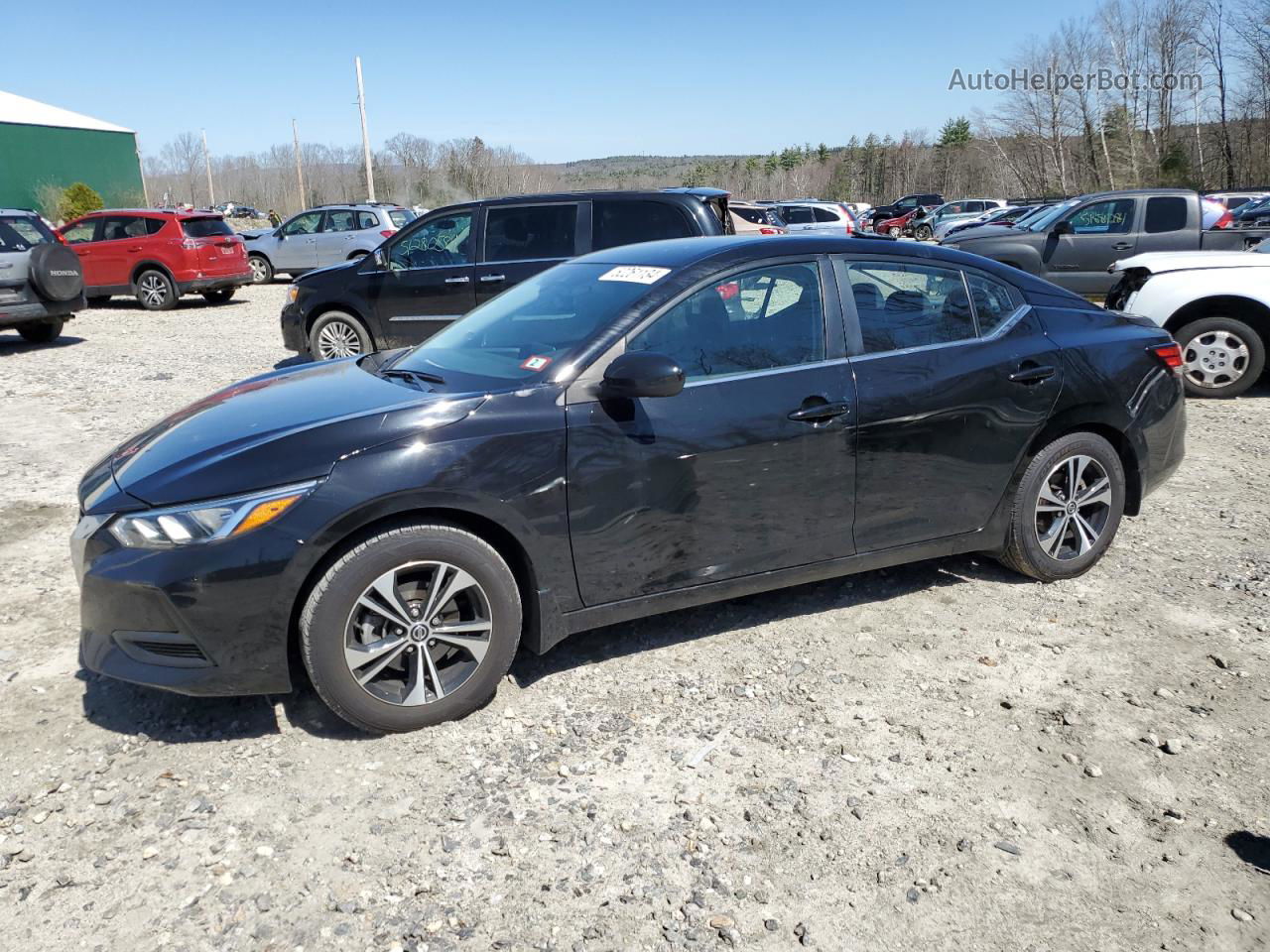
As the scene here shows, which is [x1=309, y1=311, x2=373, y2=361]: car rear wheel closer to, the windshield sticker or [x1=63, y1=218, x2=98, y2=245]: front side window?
the windshield sticker

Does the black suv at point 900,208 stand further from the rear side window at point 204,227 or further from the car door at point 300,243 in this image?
the rear side window at point 204,227

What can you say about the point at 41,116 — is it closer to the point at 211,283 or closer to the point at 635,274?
the point at 211,283

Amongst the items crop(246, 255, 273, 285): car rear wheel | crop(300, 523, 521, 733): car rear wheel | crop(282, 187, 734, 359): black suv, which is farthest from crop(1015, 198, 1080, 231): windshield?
crop(246, 255, 273, 285): car rear wheel

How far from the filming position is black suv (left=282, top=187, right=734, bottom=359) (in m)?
8.95

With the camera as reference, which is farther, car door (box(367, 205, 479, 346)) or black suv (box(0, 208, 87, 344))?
black suv (box(0, 208, 87, 344))

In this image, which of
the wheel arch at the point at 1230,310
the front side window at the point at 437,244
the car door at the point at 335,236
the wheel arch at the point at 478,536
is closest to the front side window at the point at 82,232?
the car door at the point at 335,236

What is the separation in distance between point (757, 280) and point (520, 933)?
2567 millimetres

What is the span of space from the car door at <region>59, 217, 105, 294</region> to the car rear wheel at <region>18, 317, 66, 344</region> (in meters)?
4.88

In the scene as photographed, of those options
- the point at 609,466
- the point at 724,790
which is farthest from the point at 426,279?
the point at 724,790

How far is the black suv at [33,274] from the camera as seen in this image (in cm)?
1177

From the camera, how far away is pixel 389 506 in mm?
3193

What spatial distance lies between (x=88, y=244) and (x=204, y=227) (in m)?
2.15

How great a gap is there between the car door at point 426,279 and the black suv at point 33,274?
16.3ft

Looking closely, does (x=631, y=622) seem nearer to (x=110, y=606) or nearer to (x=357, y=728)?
(x=357, y=728)
